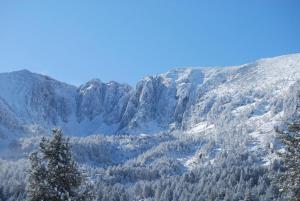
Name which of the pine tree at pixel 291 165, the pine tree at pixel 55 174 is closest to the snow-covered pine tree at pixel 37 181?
the pine tree at pixel 55 174

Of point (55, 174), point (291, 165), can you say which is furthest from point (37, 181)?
point (291, 165)

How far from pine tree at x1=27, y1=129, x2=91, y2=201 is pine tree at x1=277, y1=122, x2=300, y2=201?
45.2ft

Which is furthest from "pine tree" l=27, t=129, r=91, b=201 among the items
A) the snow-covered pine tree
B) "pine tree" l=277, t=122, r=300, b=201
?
"pine tree" l=277, t=122, r=300, b=201

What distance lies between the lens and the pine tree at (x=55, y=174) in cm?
3541

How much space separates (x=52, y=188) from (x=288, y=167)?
16.5 metres

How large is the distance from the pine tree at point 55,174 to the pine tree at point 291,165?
13766 millimetres

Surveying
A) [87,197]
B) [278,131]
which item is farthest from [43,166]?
[278,131]

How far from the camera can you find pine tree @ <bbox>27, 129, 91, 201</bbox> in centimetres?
3541

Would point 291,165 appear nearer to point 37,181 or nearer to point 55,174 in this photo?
point 55,174

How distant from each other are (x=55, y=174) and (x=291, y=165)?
54.5ft

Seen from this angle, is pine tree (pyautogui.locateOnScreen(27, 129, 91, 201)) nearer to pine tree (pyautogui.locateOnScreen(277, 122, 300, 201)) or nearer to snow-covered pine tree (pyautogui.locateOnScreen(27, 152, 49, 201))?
snow-covered pine tree (pyautogui.locateOnScreen(27, 152, 49, 201))

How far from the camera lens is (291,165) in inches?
1339

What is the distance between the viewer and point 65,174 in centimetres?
3638

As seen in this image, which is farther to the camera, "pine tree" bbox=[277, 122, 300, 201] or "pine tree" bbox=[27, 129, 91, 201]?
"pine tree" bbox=[27, 129, 91, 201]
